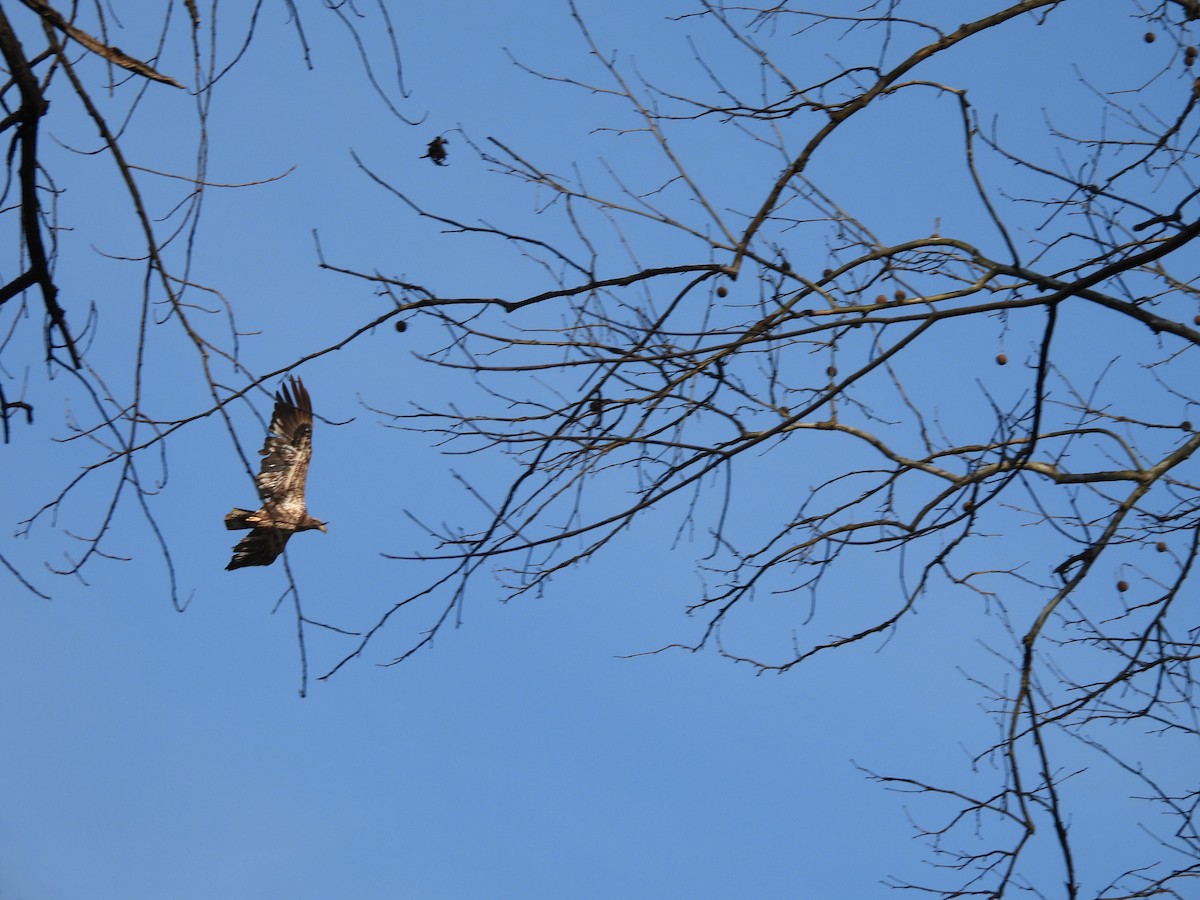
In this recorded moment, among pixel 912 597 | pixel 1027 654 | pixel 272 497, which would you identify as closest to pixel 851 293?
pixel 912 597

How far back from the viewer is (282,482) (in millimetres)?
4004

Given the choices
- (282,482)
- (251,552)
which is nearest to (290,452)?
(282,482)

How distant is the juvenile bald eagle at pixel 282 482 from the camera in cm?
293

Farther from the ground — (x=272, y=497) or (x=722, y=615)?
(x=722, y=615)

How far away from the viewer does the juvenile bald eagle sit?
2.93 metres

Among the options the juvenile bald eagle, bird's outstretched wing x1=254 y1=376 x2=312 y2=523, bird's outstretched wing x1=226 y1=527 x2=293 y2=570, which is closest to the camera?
the juvenile bald eagle

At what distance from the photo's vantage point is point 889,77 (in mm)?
3512

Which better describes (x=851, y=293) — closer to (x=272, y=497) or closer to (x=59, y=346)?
(x=272, y=497)

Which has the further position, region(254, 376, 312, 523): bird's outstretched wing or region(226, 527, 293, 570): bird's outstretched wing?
region(254, 376, 312, 523): bird's outstretched wing

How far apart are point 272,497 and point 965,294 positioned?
197cm

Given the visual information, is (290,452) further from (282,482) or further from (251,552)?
(251,552)

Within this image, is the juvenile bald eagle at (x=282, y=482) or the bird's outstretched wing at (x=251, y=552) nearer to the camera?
A: the juvenile bald eagle at (x=282, y=482)

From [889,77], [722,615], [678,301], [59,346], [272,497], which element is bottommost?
[272,497]

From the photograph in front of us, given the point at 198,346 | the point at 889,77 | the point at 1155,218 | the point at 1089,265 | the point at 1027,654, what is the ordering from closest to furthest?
the point at 198,346 → the point at 1027,654 → the point at 1089,265 → the point at 889,77 → the point at 1155,218
